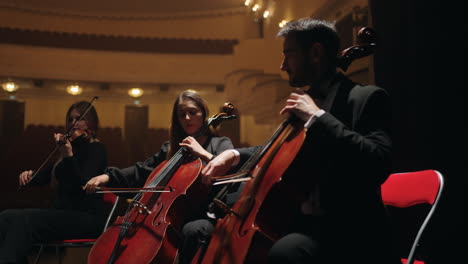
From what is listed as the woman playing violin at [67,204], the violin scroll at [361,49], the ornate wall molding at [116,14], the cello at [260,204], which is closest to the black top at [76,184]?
the woman playing violin at [67,204]

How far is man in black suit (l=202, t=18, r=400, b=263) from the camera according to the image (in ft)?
2.55

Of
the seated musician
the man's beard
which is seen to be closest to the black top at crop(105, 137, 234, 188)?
the seated musician

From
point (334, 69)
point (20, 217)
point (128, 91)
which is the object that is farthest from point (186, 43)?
point (334, 69)

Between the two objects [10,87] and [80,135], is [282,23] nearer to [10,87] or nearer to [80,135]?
[80,135]

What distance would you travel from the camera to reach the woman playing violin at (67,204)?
4.75 ft

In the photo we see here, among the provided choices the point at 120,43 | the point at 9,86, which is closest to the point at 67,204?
the point at 120,43

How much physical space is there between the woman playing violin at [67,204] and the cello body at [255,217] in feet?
2.83

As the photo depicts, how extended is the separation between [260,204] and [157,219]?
50cm

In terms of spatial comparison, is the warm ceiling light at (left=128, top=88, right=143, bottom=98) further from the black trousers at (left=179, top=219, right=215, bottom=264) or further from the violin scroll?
the violin scroll

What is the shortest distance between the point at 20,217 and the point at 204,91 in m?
6.79

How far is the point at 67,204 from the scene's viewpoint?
164 centimetres

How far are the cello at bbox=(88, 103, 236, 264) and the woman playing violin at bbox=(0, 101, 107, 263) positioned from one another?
13.1 inches

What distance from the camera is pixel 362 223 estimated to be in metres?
0.79

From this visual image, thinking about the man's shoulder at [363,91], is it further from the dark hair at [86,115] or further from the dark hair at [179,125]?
the dark hair at [86,115]
